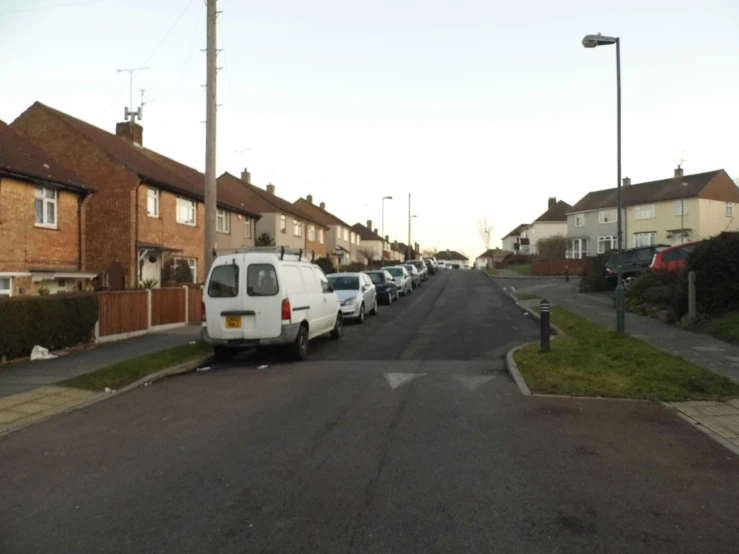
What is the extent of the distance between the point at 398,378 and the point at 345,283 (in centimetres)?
1019

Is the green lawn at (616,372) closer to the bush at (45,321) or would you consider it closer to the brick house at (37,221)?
the bush at (45,321)

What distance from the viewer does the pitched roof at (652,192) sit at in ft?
172

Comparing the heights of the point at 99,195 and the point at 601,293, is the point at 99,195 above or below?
above

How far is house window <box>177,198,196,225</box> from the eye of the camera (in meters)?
27.0

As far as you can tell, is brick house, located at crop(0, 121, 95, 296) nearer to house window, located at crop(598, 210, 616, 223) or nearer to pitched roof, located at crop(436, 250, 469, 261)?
house window, located at crop(598, 210, 616, 223)

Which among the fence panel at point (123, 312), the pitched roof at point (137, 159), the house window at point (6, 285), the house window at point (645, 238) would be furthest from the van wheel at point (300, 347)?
the house window at point (645, 238)

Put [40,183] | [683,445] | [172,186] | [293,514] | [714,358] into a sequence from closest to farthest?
1. [293,514]
2. [683,445]
3. [714,358]
4. [40,183]
5. [172,186]

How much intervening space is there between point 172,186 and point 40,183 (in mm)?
→ 7033

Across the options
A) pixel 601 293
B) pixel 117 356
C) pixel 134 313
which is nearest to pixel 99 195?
pixel 134 313

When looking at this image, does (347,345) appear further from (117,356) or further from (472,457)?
(472,457)

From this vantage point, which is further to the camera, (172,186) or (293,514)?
(172,186)

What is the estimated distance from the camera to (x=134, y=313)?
16.3m

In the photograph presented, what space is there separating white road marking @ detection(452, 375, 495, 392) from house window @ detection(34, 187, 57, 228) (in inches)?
571

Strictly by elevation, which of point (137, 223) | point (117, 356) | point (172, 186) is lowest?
point (117, 356)
